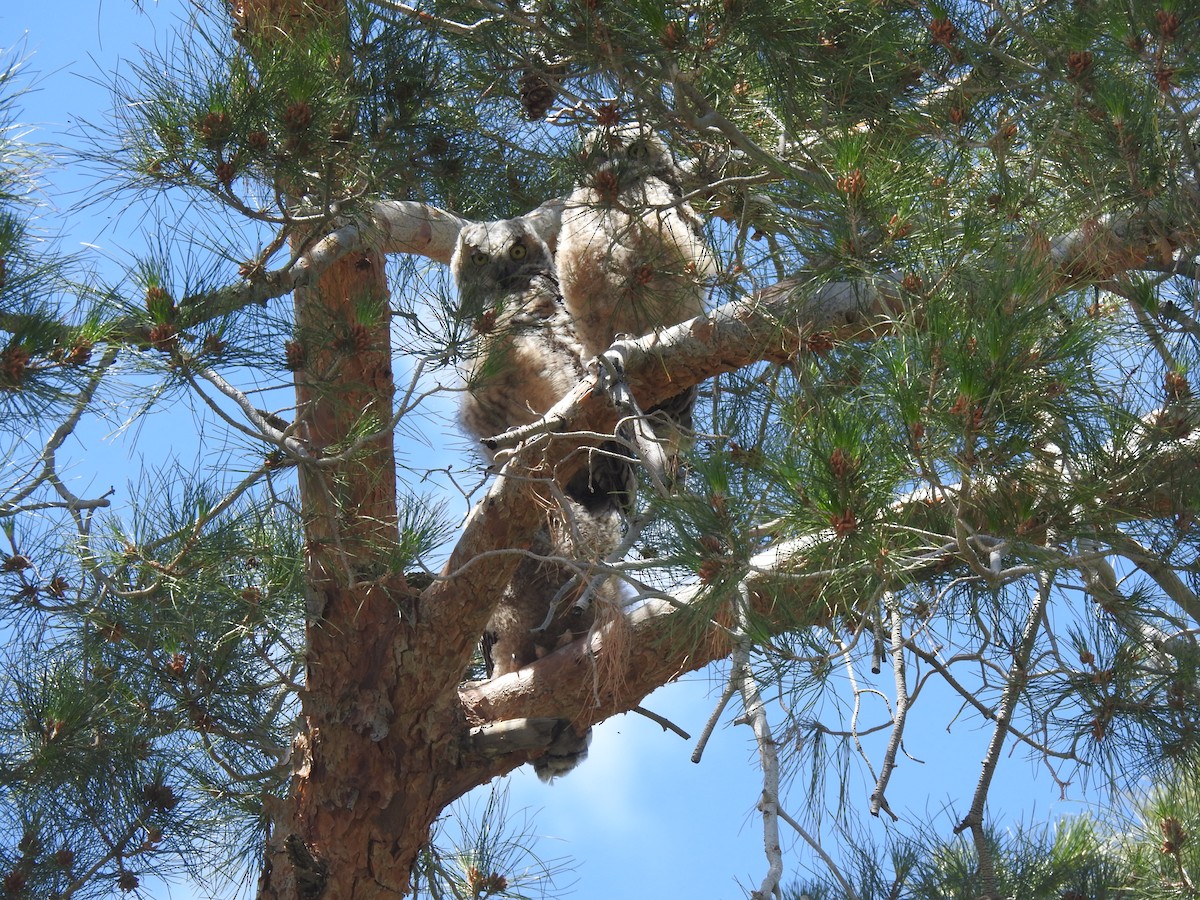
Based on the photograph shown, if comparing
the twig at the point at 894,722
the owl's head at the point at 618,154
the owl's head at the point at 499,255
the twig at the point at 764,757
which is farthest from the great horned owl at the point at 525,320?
the twig at the point at 894,722

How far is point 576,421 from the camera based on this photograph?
10.4 ft

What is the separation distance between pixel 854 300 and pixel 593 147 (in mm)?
744

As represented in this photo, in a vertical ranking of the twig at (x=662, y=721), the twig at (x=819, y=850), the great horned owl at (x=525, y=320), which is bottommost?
the twig at (x=819, y=850)

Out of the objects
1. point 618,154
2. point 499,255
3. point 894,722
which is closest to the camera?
point 894,722

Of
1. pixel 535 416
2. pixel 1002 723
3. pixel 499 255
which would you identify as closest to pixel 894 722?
pixel 1002 723

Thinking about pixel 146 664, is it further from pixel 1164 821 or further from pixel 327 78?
pixel 1164 821

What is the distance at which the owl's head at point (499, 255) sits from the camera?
4320 mm

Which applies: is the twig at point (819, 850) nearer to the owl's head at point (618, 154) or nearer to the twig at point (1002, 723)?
the twig at point (1002, 723)

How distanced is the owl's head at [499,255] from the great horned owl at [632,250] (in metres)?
0.13

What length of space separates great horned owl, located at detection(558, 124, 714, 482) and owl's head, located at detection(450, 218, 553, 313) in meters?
0.13

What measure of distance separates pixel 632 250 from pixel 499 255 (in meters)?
0.71

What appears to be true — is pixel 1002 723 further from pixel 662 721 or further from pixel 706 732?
pixel 662 721

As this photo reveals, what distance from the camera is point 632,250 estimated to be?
12.6 feet

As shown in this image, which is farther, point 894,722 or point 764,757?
point 764,757
